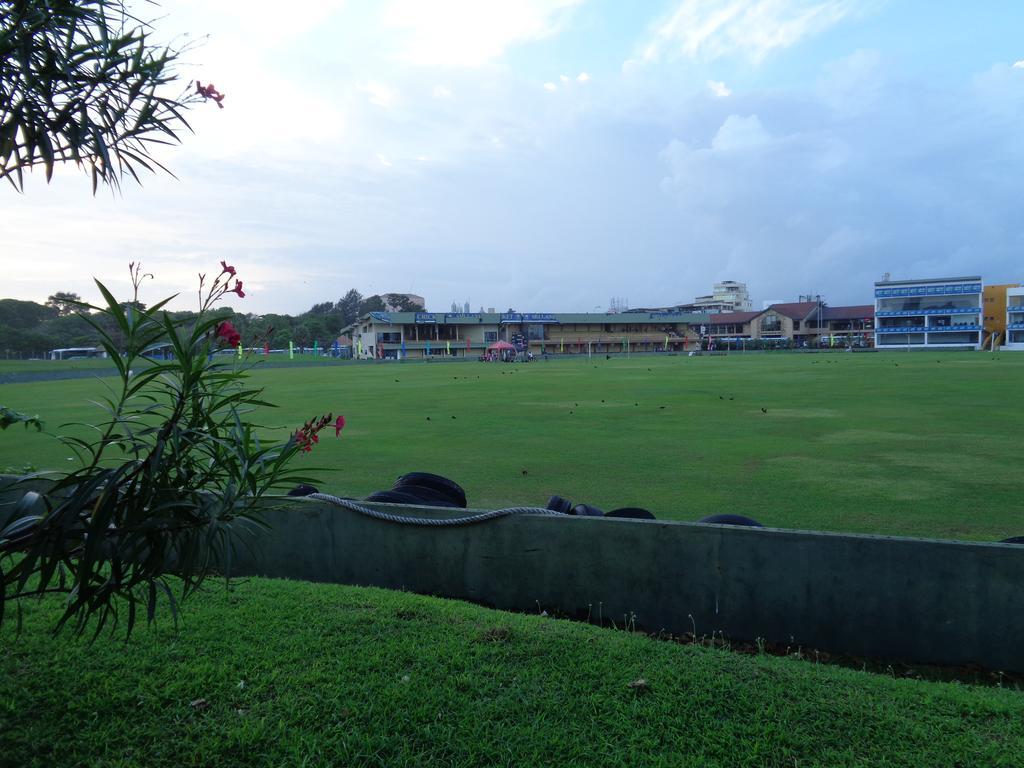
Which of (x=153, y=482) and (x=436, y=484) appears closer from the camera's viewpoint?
(x=153, y=482)

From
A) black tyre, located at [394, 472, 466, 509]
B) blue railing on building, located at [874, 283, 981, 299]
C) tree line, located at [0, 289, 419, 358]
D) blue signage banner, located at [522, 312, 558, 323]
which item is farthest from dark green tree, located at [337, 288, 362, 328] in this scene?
black tyre, located at [394, 472, 466, 509]

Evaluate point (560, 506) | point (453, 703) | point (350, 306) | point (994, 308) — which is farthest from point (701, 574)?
point (350, 306)

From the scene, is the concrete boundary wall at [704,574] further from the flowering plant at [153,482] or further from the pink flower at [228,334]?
the pink flower at [228,334]

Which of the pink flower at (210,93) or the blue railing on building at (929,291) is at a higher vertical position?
the blue railing on building at (929,291)

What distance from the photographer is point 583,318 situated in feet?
347

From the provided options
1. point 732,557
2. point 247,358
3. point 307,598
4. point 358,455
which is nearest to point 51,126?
point 247,358

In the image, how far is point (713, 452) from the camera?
465 inches

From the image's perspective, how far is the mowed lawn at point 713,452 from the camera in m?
8.20

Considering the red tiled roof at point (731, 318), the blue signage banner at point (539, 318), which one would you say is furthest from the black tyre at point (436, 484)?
the red tiled roof at point (731, 318)

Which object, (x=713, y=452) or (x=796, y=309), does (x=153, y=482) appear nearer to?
(x=713, y=452)

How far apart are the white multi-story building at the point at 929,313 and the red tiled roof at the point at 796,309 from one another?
15665mm

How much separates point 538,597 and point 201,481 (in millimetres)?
3018

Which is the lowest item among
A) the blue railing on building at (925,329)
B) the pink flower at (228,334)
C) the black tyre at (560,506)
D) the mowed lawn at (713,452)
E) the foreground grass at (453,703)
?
the mowed lawn at (713,452)

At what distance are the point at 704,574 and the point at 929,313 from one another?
104 m
